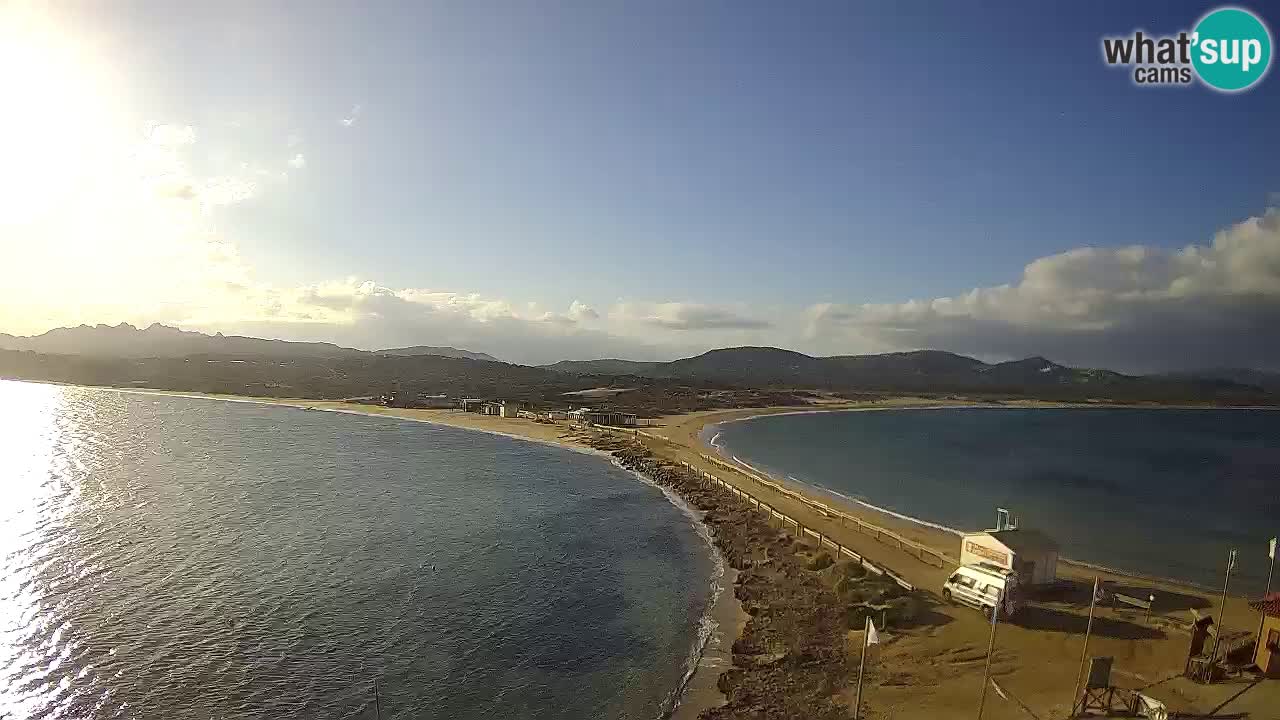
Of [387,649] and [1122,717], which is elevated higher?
[1122,717]

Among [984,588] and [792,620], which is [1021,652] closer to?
[984,588]

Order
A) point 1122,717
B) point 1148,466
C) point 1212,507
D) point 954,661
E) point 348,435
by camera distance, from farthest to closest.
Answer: point 348,435
point 1148,466
point 1212,507
point 954,661
point 1122,717

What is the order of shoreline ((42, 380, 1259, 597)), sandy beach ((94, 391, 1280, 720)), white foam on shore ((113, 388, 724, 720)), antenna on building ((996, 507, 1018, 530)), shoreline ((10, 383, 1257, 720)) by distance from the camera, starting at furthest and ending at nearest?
shoreline ((42, 380, 1259, 597)) → antenna on building ((996, 507, 1018, 530)) → white foam on shore ((113, 388, 724, 720)) → shoreline ((10, 383, 1257, 720)) → sandy beach ((94, 391, 1280, 720))

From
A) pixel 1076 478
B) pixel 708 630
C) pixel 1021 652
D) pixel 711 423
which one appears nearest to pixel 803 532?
pixel 708 630

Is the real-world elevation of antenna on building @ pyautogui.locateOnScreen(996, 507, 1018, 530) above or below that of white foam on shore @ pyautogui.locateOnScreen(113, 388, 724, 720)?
above

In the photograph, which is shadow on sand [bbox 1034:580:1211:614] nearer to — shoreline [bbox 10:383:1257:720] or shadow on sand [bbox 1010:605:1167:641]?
shoreline [bbox 10:383:1257:720]

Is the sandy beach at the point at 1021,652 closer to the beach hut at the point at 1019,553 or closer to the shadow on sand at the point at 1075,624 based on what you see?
the shadow on sand at the point at 1075,624

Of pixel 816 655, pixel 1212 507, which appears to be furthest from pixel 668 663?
pixel 1212 507

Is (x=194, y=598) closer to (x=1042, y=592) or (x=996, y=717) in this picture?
(x=996, y=717)

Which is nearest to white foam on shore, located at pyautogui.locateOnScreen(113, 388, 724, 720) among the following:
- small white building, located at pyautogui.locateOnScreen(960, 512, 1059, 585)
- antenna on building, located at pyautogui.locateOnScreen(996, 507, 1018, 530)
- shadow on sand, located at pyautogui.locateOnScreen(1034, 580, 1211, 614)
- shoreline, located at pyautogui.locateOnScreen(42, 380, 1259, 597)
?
shoreline, located at pyautogui.locateOnScreen(42, 380, 1259, 597)
